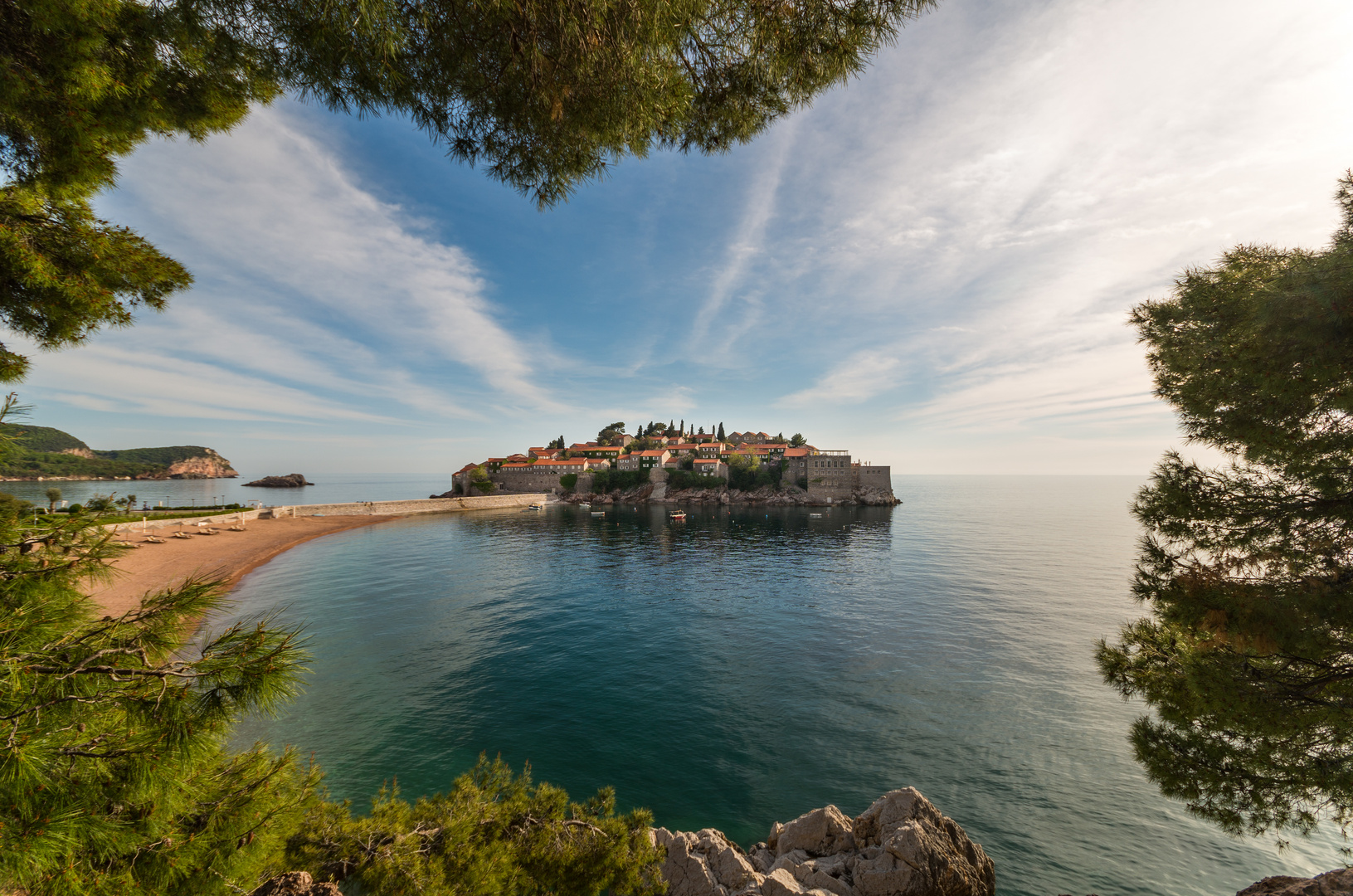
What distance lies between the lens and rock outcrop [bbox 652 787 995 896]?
7.69m

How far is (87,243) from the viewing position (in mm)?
4430

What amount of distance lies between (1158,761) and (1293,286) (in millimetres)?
6585

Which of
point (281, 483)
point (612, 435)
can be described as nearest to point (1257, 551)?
point (612, 435)

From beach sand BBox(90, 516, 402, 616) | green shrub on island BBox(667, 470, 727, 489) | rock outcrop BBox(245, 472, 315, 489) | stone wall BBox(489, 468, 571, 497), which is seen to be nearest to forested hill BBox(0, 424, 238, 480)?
rock outcrop BBox(245, 472, 315, 489)

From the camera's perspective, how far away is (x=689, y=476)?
3506 inches

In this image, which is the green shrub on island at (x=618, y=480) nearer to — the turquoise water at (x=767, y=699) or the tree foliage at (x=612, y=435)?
the tree foliage at (x=612, y=435)

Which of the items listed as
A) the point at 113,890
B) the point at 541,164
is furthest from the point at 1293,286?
the point at 113,890

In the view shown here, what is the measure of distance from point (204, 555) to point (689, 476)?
217ft

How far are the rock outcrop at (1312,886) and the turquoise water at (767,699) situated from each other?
2.50 metres

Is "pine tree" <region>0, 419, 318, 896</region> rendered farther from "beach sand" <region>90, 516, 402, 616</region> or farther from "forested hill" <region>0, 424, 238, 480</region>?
"forested hill" <region>0, 424, 238, 480</region>

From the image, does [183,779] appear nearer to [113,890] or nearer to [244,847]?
[113,890]

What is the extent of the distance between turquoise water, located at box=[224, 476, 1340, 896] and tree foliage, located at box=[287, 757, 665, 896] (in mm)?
4431

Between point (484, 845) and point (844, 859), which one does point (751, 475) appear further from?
point (484, 845)

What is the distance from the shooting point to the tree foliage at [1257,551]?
5.59 meters
